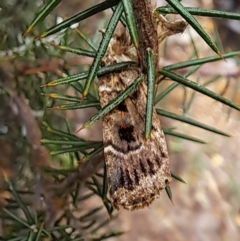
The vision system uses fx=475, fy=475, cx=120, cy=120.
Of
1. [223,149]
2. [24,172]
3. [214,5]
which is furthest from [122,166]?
[223,149]

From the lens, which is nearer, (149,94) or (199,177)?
(149,94)

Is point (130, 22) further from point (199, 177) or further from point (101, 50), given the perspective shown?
point (199, 177)

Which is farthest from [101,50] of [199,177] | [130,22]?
[199,177]

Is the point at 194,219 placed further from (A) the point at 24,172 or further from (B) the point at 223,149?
(A) the point at 24,172

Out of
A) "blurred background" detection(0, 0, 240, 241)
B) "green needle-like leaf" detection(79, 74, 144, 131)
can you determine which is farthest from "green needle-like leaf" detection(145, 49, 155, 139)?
"blurred background" detection(0, 0, 240, 241)

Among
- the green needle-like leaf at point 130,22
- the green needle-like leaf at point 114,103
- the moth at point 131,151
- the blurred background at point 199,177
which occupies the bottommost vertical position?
the blurred background at point 199,177

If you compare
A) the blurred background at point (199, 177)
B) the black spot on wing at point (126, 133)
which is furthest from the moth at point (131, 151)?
the blurred background at point (199, 177)

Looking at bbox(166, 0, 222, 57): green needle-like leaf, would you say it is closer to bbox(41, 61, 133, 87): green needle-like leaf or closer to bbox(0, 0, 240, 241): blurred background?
bbox(41, 61, 133, 87): green needle-like leaf

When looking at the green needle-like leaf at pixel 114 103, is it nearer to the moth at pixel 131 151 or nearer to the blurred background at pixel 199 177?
the moth at pixel 131 151
